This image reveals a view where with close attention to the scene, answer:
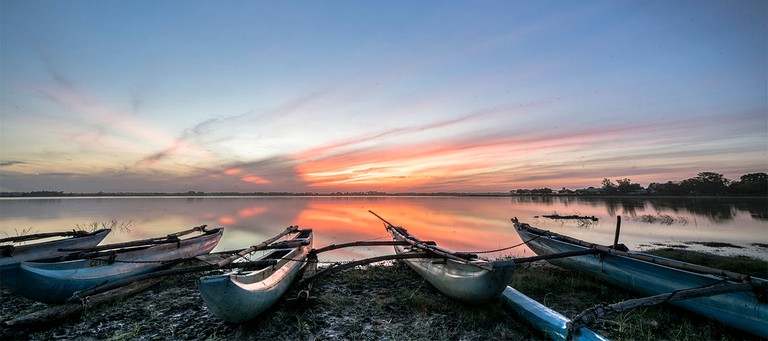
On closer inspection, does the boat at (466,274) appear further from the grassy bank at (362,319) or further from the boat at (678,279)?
the boat at (678,279)

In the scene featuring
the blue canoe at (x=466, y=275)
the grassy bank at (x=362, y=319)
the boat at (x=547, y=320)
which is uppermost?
the blue canoe at (x=466, y=275)

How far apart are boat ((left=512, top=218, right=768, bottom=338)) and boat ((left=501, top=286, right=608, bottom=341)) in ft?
8.59

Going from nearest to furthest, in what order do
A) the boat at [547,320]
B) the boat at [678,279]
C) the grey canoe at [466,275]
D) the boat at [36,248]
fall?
the boat at [547,320]
the boat at [678,279]
the grey canoe at [466,275]
the boat at [36,248]

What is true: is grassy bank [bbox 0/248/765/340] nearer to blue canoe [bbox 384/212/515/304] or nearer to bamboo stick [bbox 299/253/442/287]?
blue canoe [bbox 384/212/515/304]

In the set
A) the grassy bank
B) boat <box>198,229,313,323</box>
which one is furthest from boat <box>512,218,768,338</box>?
boat <box>198,229,313,323</box>

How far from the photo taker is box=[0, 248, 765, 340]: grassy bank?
184 inches

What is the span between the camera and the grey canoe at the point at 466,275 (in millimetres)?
4781

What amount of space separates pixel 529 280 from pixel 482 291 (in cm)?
326

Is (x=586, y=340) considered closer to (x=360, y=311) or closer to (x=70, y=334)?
(x=360, y=311)

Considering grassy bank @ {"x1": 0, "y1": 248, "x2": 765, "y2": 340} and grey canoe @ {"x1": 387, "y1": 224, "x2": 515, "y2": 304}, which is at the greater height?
grey canoe @ {"x1": 387, "y1": 224, "x2": 515, "y2": 304}

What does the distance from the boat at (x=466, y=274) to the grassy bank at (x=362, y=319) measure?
0.31 m

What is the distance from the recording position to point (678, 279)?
222 inches

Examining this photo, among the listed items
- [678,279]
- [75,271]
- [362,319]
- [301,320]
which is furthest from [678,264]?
[75,271]

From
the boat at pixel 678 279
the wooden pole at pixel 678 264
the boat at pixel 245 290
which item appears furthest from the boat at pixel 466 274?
the wooden pole at pixel 678 264
